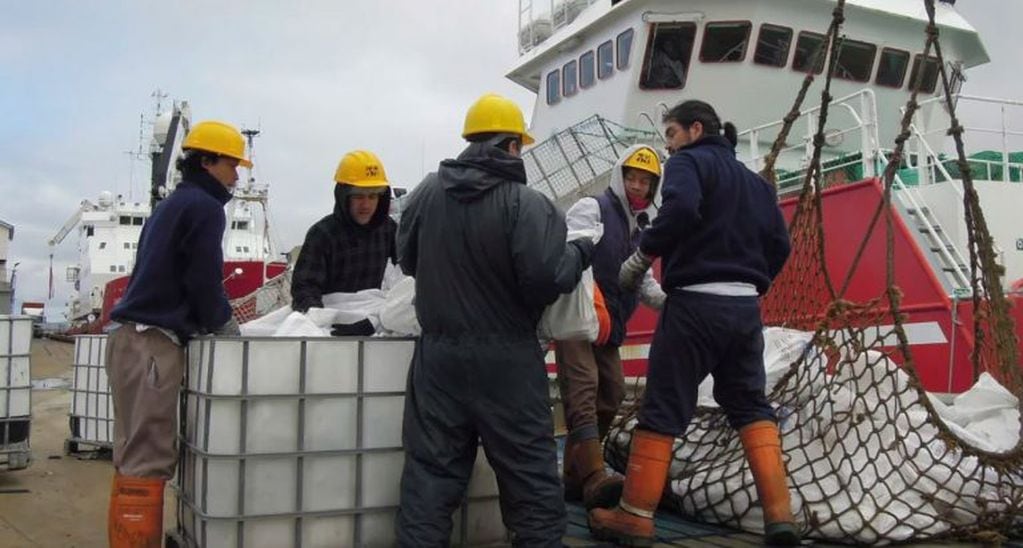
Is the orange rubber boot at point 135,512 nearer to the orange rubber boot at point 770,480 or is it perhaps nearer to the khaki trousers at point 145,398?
the khaki trousers at point 145,398

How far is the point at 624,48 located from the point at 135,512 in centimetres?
923

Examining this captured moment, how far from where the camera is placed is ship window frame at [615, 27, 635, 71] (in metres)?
10.8

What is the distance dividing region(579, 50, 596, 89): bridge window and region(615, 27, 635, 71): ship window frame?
765 millimetres

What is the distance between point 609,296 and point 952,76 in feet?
32.1

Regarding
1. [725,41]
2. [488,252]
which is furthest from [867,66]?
[488,252]

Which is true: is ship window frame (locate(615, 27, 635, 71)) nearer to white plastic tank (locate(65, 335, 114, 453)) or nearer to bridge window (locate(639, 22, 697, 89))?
bridge window (locate(639, 22, 697, 89))

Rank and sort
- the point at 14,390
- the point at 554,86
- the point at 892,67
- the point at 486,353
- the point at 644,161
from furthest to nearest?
the point at 554,86
the point at 892,67
the point at 14,390
the point at 644,161
the point at 486,353

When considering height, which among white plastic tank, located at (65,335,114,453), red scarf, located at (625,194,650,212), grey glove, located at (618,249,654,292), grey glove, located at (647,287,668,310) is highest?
red scarf, located at (625,194,650,212)

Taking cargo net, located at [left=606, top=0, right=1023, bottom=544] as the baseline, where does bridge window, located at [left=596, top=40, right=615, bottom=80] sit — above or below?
above

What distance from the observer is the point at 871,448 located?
3.58 metres

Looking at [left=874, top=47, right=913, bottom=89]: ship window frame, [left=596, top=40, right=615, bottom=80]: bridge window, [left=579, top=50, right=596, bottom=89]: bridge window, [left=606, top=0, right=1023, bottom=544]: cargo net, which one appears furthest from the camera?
[left=579, top=50, right=596, bottom=89]: bridge window

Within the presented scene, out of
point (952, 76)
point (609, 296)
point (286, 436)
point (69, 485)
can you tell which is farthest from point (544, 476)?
point (952, 76)

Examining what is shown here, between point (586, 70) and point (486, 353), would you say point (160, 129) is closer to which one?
point (586, 70)

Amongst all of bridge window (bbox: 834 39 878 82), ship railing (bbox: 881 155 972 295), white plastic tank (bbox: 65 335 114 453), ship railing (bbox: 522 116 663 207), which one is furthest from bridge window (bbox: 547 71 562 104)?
white plastic tank (bbox: 65 335 114 453)
